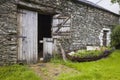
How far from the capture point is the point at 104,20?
46.2 feet

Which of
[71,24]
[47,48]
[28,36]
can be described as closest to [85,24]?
[71,24]

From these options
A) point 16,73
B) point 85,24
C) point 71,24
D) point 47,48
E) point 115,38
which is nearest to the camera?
point 16,73

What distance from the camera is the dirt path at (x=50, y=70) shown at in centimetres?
680

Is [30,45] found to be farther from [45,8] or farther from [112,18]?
[112,18]

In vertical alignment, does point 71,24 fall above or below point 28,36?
above

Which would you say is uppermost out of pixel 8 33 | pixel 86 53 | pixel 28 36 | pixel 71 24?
pixel 71 24

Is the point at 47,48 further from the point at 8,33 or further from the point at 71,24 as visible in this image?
the point at 8,33

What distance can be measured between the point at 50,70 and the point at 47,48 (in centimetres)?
190

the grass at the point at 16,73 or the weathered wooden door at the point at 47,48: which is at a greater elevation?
the weathered wooden door at the point at 47,48

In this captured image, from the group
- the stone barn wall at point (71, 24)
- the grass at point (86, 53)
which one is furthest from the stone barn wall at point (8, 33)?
the grass at point (86, 53)

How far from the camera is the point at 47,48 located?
360 inches

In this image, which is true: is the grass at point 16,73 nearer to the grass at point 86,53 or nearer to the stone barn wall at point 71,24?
the stone barn wall at point 71,24

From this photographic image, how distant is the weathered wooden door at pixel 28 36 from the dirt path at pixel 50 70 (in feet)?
2.69

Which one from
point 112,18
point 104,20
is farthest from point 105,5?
point 104,20
